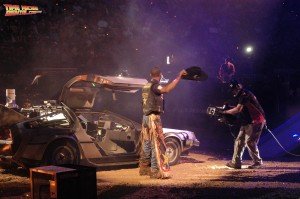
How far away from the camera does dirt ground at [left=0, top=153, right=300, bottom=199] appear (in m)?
6.74

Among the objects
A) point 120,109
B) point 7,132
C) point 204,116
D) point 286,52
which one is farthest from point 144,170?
point 286,52

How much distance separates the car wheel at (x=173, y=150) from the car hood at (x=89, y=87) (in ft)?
5.99

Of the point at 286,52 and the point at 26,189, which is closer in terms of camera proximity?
the point at 26,189

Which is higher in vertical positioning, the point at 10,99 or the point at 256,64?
the point at 256,64

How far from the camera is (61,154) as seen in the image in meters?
8.39

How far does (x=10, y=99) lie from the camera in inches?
379

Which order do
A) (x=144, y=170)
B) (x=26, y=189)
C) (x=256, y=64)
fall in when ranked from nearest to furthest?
(x=26, y=189), (x=144, y=170), (x=256, y=64)

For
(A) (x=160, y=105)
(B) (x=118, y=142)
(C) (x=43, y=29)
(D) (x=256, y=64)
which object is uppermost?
(C) (x=43, y=29)

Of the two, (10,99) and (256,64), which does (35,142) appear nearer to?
(10,99)

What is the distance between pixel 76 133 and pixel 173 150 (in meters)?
2.70

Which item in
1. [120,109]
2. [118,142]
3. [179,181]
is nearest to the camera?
[179,181]

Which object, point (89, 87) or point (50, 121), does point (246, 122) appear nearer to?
point (89, 87)

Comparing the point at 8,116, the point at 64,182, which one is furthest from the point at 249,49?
the point at 64,182

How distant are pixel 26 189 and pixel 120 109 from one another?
30.3ft
